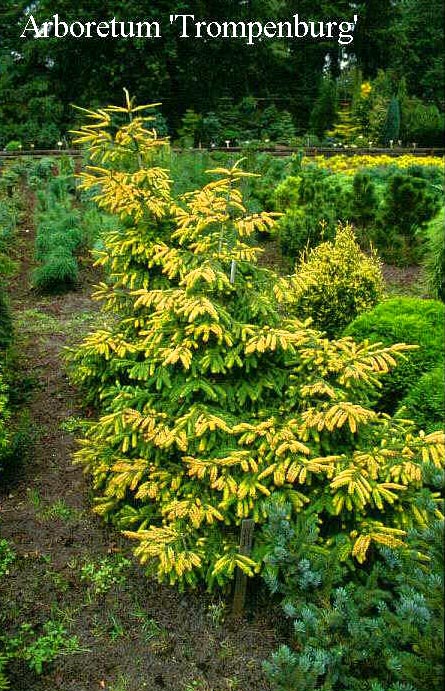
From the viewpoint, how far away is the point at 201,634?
3383 mm

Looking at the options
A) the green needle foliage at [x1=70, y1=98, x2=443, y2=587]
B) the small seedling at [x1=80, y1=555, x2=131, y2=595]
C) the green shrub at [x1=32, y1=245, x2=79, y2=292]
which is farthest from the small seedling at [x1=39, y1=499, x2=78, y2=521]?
the green shrub at [x1=32, y1=245, x2=79, y2=292]

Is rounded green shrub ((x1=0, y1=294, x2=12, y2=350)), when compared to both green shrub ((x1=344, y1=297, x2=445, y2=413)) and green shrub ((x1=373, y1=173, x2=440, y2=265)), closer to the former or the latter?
green shrub ((x1=344, y1=297, x2=445, y2=413))

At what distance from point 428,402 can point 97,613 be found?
255 cm

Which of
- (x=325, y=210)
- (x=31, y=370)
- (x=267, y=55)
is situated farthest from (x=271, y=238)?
(x=267, y=55)

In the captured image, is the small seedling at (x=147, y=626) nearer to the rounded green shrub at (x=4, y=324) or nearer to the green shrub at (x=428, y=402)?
the green shrub at (x=428, y=402)

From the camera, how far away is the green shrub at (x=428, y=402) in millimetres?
4164

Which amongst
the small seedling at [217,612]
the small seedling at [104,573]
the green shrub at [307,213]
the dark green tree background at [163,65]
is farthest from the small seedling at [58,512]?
the dark green tree background at [163,65]

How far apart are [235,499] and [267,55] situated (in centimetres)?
2665

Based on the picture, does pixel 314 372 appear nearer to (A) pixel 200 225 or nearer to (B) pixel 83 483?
(A) pixel 200 225

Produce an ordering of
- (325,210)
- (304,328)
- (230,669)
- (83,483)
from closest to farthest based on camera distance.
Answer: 1. (230,669)
2. (304,328)
3. (83,483)
4. (325,210)

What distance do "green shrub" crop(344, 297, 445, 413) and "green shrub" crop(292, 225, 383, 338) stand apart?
1.20 m

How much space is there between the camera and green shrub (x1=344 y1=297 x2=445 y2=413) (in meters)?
4.61

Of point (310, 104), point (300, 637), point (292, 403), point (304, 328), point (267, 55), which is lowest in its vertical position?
point (300, 637)

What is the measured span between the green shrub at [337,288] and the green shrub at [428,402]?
208 centimetres
